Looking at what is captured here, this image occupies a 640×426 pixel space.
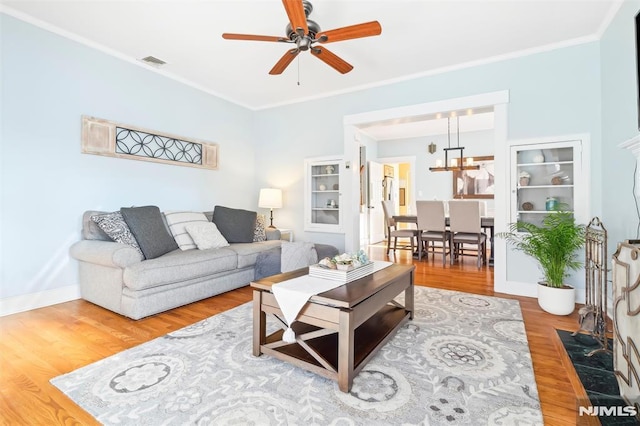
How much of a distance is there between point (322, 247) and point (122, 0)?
2923mm

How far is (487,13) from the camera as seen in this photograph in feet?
8.77

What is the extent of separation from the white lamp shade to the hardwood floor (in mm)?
1767

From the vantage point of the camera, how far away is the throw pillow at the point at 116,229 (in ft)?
9.14

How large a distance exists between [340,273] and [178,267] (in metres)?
1.63

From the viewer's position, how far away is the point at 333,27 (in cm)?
289

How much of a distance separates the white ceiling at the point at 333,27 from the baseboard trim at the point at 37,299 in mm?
2524

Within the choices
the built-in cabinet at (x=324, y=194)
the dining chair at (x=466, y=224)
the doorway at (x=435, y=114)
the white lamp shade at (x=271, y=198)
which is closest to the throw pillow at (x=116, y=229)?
the white lamp shade at (x=271, y=198)

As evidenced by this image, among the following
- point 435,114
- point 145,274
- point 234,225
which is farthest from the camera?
point 234,225

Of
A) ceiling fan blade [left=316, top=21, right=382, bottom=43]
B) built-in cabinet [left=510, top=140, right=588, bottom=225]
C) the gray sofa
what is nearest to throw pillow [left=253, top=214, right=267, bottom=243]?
the gray sofa

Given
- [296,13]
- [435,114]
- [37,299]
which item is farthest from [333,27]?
[37,299]

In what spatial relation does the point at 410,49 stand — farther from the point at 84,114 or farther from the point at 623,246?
the point at 84,114

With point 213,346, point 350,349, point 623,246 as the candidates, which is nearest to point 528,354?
point 623,246

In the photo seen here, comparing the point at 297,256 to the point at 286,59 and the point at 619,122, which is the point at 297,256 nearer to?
the point at 286,59
